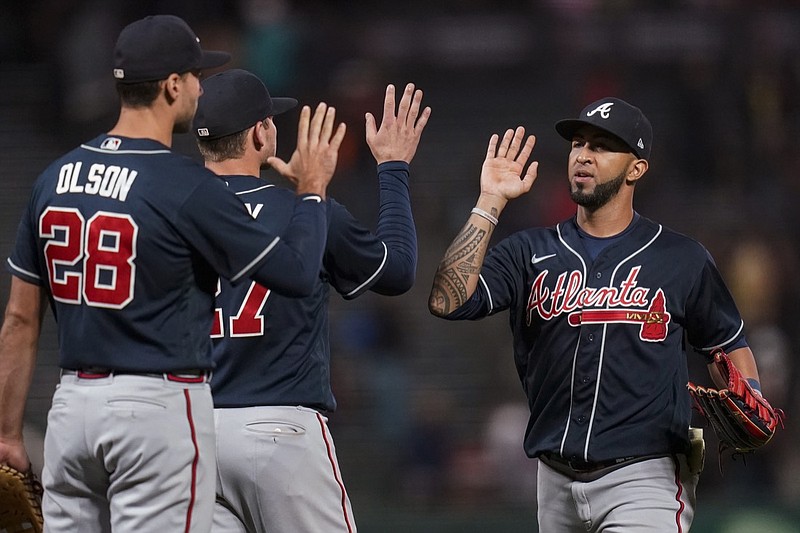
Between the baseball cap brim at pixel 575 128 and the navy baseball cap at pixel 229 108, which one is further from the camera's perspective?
the baseball cap brim at pixel 575 128

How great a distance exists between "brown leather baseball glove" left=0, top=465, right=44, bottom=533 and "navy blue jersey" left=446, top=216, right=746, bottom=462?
5.59 feet

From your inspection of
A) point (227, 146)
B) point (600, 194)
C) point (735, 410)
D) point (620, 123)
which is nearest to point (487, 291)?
point (600, 194)

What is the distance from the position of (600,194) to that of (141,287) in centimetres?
209

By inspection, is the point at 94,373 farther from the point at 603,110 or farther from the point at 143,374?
the point at 603,110

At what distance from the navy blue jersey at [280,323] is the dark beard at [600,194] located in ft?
3.21

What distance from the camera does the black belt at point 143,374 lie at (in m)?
3.35

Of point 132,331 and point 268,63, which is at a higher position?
point 268,63

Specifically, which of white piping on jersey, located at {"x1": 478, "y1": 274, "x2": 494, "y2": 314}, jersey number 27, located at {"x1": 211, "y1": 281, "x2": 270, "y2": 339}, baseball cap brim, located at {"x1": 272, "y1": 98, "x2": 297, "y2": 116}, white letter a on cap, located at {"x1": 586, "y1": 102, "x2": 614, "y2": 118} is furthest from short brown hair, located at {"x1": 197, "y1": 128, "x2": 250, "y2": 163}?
white letter a on cap, located at {"x1": 586, "y1": 102, "x2": 614, "y2": 118}

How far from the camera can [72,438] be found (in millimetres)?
3326

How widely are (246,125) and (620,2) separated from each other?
919 cm

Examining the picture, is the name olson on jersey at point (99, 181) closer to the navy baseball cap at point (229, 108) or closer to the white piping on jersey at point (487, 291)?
the navy baseball cap at point (229, 108)

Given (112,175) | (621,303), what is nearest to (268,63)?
(621,303)

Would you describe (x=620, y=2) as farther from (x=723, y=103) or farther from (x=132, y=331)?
(x=132, y=331)

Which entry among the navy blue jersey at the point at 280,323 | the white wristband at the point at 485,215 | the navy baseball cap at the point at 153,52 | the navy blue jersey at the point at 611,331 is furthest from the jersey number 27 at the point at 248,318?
the white wristband at the point at 485,215
